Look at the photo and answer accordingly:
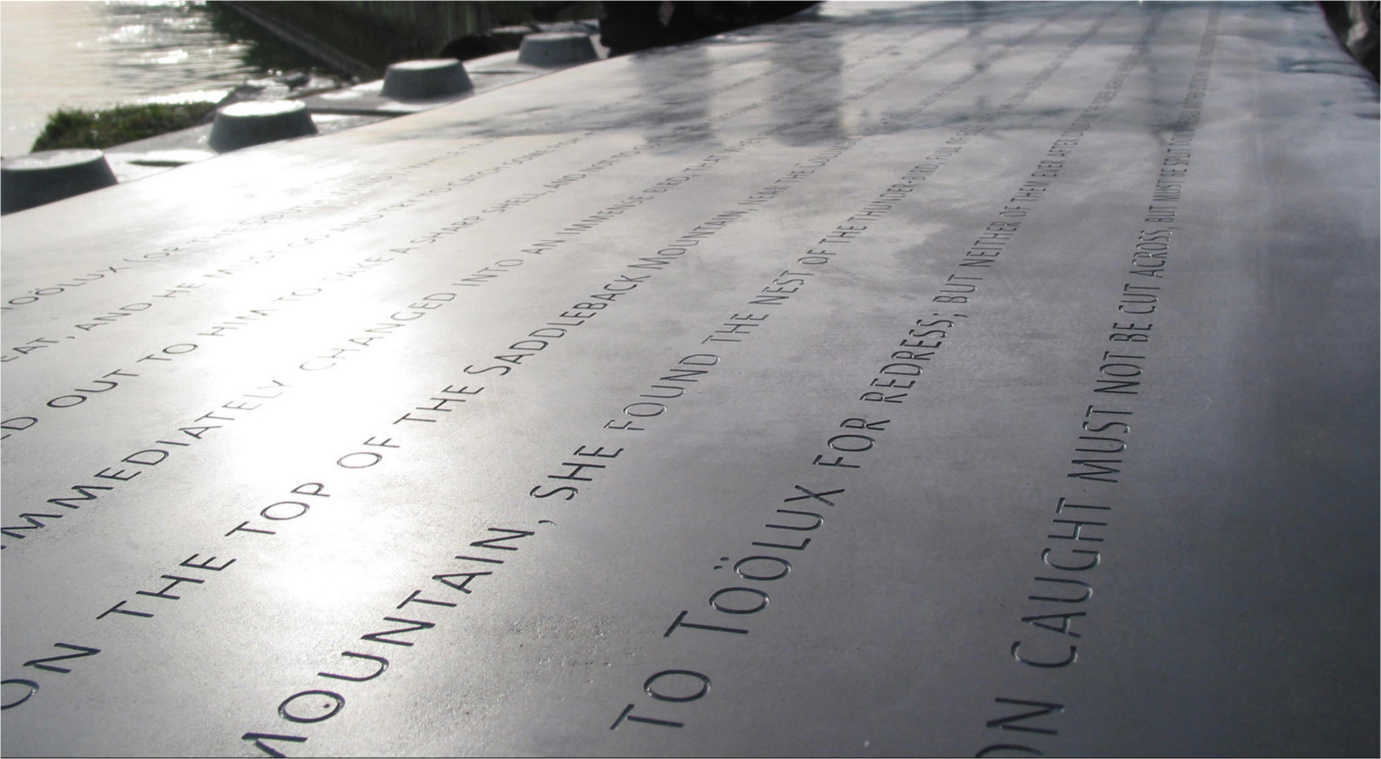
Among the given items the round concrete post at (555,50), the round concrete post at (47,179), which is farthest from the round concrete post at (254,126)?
the round concrete post at (555,50)

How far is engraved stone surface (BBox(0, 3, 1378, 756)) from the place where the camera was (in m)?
2.43

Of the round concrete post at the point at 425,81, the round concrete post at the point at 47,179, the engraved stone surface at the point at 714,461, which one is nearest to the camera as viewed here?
the engraved stone surface at the point at 714,461

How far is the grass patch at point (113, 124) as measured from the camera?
1238 cm

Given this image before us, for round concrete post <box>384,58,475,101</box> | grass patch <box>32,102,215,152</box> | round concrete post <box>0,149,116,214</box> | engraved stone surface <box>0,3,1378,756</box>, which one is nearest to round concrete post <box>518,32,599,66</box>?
round concrete post <box>384,58,475,101</box>

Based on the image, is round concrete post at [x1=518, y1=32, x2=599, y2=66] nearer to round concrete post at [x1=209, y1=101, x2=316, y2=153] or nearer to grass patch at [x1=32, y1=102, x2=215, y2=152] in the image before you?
grass patch at [x1=32, y1=102, x2=215, y2=152]

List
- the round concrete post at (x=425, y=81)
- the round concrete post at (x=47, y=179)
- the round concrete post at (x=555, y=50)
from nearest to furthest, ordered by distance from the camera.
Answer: the round concrete post at (x=47, y=179) < the round concrete post at (x=425, y=81) < the round concrete post at (x=555, y=50)

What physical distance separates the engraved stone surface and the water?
9409mm

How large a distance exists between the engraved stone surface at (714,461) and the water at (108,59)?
30.9 ft

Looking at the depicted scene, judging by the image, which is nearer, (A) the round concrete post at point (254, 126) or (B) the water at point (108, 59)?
(A) the round concrete post at point (254, 126)

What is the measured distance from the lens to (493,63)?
44.5 ft

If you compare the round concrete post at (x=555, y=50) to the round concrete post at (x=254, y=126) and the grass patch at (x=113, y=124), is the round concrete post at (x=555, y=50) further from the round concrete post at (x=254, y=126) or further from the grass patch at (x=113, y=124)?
the round concrete post at (x=254, y=126)

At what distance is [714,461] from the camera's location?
3.53 m

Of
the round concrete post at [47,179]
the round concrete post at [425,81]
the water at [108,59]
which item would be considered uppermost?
the water at [108,59]

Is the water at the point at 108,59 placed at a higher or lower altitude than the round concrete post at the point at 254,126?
higher
